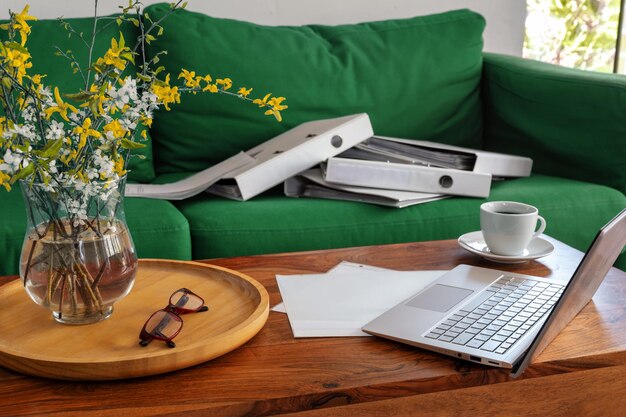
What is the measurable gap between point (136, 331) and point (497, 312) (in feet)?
1.50

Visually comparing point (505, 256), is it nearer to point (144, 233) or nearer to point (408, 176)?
point (408, 176)

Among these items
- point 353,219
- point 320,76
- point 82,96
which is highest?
point 82,96

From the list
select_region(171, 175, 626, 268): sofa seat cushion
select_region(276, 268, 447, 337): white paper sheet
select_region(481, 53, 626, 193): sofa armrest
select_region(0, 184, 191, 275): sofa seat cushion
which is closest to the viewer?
select_region(276, 268, 447, 337): white paper sheet

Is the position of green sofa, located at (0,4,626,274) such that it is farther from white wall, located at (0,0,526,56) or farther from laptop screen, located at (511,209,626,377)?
laptop screen, located at (511,209,626,377)

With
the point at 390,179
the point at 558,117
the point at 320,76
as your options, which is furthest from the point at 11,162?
the point at 558,117

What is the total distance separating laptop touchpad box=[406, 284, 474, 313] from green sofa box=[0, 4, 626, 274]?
2.00ft

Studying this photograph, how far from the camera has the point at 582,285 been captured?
0.95 metres

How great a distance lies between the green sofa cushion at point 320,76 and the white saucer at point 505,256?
871 millimetres

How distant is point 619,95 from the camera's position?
1.91 meters

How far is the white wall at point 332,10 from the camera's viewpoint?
2316 millimetres

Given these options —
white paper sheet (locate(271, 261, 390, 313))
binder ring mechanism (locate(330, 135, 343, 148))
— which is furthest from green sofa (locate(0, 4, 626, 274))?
white paper sheet (locate(271, 261, 390, 313))

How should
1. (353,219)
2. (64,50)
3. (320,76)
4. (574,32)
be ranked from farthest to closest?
(574,32) < (320,76) < (64,50) < (353,219)

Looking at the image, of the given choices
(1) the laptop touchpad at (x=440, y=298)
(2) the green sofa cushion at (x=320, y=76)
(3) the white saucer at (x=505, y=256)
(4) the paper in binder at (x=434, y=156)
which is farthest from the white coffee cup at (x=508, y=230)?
(2) the green sofa cushion at (x=320, y=76)

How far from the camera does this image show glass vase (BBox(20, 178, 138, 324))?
0.90 metres
